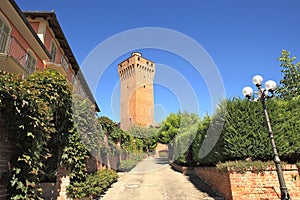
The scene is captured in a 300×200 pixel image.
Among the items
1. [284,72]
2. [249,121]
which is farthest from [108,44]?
[284,72]

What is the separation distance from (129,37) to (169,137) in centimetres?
1440

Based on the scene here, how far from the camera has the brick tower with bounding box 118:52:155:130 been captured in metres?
44.3

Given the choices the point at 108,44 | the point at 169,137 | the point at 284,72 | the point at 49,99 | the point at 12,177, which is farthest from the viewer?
the point at 169,137

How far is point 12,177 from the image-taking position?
363cm

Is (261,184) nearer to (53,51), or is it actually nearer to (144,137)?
(53,51)

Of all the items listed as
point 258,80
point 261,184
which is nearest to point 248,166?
point 261,184

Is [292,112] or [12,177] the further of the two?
[292,112]

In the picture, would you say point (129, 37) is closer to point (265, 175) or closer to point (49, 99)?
point (49, 99)

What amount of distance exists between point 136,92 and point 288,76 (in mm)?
33430

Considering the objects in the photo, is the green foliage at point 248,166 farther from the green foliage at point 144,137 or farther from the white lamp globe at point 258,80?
the green foliage at point 144,137

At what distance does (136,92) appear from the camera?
148 ft

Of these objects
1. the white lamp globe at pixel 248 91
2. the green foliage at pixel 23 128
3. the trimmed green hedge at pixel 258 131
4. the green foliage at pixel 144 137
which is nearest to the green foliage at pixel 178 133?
the green foliage at pixel 144 137

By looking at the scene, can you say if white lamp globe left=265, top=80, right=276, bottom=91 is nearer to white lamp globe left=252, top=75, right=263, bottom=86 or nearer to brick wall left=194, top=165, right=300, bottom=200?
white lamp globe left=252, top=75, right=263, bottom=86

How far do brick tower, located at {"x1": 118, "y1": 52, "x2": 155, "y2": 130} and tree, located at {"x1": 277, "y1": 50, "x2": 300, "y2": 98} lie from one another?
31418 millimetres
